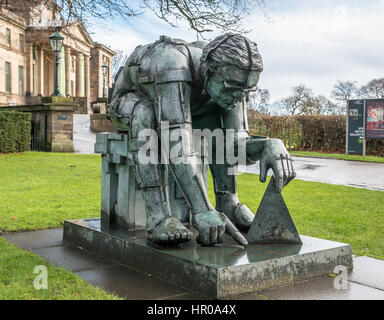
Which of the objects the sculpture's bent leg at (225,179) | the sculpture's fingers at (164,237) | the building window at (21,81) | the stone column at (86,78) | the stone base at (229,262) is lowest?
the stone base at (229,262)

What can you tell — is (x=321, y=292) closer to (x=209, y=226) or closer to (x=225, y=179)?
(x=209, y=226)

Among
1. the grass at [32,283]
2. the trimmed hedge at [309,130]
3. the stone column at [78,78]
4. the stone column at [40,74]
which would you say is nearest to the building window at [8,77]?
the stone column at [40,74]

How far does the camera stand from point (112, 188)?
4473 millimetres

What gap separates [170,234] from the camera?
337cm

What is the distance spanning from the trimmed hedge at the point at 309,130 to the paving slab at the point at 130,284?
76.3ft

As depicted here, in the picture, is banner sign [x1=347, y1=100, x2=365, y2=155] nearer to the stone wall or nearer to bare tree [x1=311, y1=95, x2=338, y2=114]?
the stone wall

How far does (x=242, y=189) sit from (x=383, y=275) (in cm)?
637

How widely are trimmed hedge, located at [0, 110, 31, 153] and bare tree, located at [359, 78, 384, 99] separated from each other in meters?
37.8

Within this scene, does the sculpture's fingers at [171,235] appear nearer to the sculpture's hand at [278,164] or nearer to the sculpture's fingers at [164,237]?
the sculpture's fingers at [164,237]

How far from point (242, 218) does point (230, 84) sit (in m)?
1.24

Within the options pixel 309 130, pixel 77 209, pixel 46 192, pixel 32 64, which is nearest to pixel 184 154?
pixel 77 209

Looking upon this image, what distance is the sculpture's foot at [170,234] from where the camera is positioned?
337 cm

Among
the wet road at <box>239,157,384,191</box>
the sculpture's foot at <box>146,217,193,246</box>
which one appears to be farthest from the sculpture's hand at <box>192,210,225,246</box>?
the wet road at <box>239,157,384,191</box>
